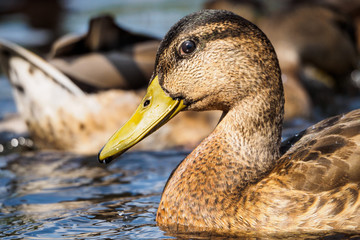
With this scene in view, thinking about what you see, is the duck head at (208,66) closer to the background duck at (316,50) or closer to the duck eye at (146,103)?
the duck eye at (146,103)

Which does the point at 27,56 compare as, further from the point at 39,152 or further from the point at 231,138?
the point at 231,138

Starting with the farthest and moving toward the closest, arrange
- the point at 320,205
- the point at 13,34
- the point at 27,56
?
the point at 13,34, the point at 27,56, the point at 320,205

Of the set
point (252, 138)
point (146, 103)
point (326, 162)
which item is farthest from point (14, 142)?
point (326, 162)

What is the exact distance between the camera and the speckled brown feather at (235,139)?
171 inches

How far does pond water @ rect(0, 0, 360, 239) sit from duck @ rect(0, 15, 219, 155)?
10.0 inches

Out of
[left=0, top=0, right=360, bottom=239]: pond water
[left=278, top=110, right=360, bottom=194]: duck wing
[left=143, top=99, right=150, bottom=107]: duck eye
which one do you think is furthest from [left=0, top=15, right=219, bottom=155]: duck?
[left=278, top=110, right=360, bottom=194]: duck wing

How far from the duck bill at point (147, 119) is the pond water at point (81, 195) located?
1.74ft

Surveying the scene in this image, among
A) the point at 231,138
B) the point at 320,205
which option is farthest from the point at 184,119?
the point at 320,205

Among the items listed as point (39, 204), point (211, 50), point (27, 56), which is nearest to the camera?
point (211, 50)

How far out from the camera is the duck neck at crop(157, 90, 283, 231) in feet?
14.7

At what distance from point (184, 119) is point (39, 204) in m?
2.42

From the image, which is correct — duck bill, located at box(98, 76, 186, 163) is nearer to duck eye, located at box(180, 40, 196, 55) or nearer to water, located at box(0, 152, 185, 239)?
duck eye, located at box(180, 40, 196, 55)

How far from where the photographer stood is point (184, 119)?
24.8ft

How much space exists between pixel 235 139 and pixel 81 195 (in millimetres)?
1611
